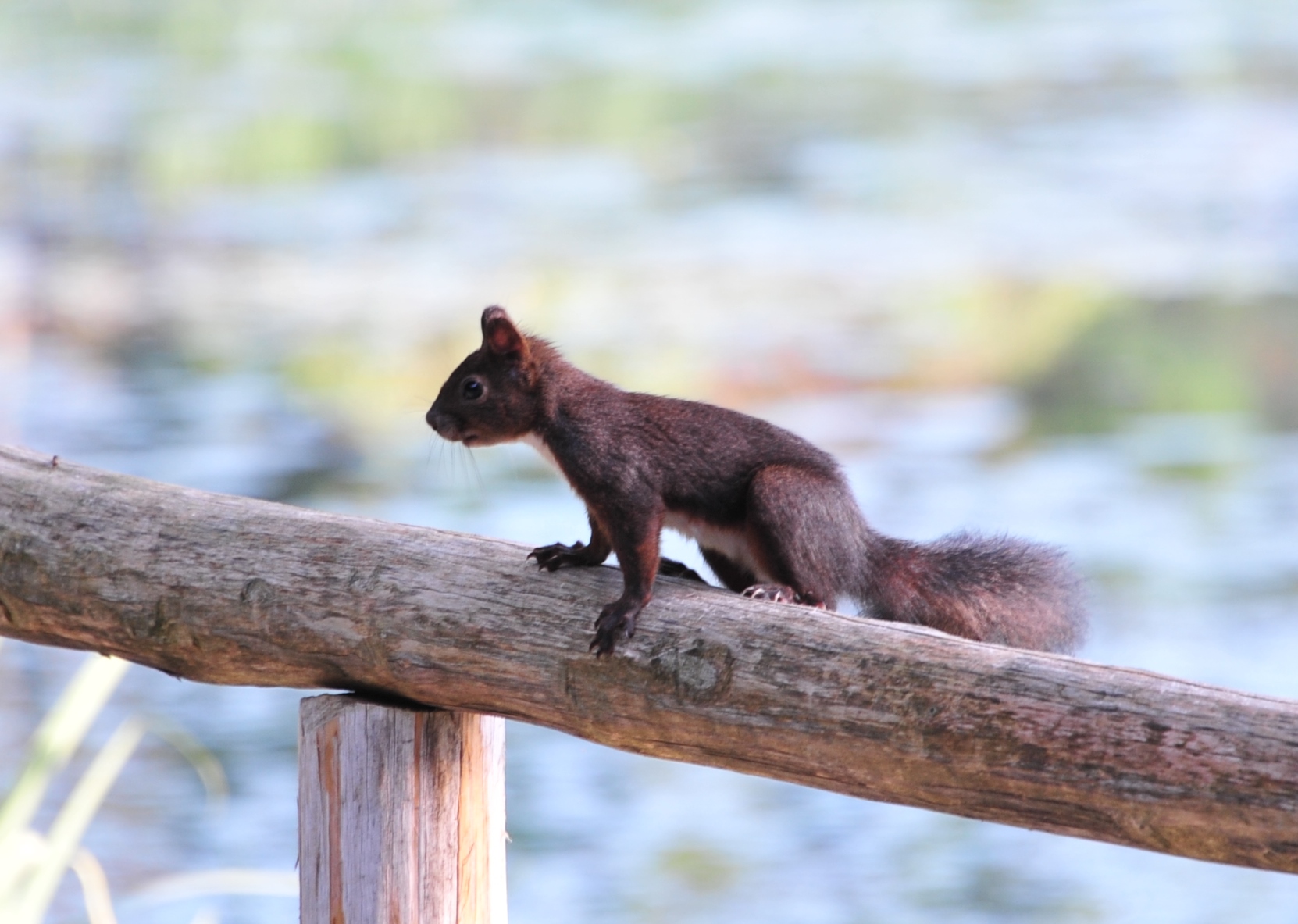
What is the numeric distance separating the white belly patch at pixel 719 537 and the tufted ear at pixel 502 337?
0.85 feet

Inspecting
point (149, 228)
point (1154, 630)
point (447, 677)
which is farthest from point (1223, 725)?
point (149, 228)

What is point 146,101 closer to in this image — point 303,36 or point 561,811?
point 303,36

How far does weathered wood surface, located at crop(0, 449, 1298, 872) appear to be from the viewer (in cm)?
112

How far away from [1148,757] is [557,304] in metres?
5.23

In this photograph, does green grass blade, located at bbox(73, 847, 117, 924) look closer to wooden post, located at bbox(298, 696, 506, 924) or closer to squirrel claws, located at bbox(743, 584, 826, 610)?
wooden post, located at bbox(298, 696, 506, 924)

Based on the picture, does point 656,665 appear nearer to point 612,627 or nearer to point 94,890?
point 612,627

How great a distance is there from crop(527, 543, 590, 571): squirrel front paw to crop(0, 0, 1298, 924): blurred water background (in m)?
2.19

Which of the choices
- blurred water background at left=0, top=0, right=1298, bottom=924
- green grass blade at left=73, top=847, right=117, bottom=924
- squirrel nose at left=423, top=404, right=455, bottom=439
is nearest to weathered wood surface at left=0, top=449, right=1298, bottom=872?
squirrel nose at left=423, top=404, right=455, bottom=439

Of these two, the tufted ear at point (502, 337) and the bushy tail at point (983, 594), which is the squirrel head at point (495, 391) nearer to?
the tufted ear at point (502, 337)

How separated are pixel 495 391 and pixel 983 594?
0.58m

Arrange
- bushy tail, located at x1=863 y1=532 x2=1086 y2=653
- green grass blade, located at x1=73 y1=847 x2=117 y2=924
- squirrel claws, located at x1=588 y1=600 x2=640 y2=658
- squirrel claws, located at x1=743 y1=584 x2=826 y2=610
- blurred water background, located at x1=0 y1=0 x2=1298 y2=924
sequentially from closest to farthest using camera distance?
squirrel claws, located at x1=588 y1=600 x2=640 y2=658 → squirrel claws, located at x1=743 y1=584 x2=826 y2=610 → bushy tail, located at x1=863 y1=532 x2=1086 y2=653 → green grass blade, located at x1=73 y1=847 x2=117 y2=924 → blurred water background, located at x1=0 y1=0 x2=1298 y2=924

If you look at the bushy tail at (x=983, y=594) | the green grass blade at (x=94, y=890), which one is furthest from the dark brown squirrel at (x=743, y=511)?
the green grass blade at (x=94, y=890)

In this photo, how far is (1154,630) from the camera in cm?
471

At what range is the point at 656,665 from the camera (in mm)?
1368
